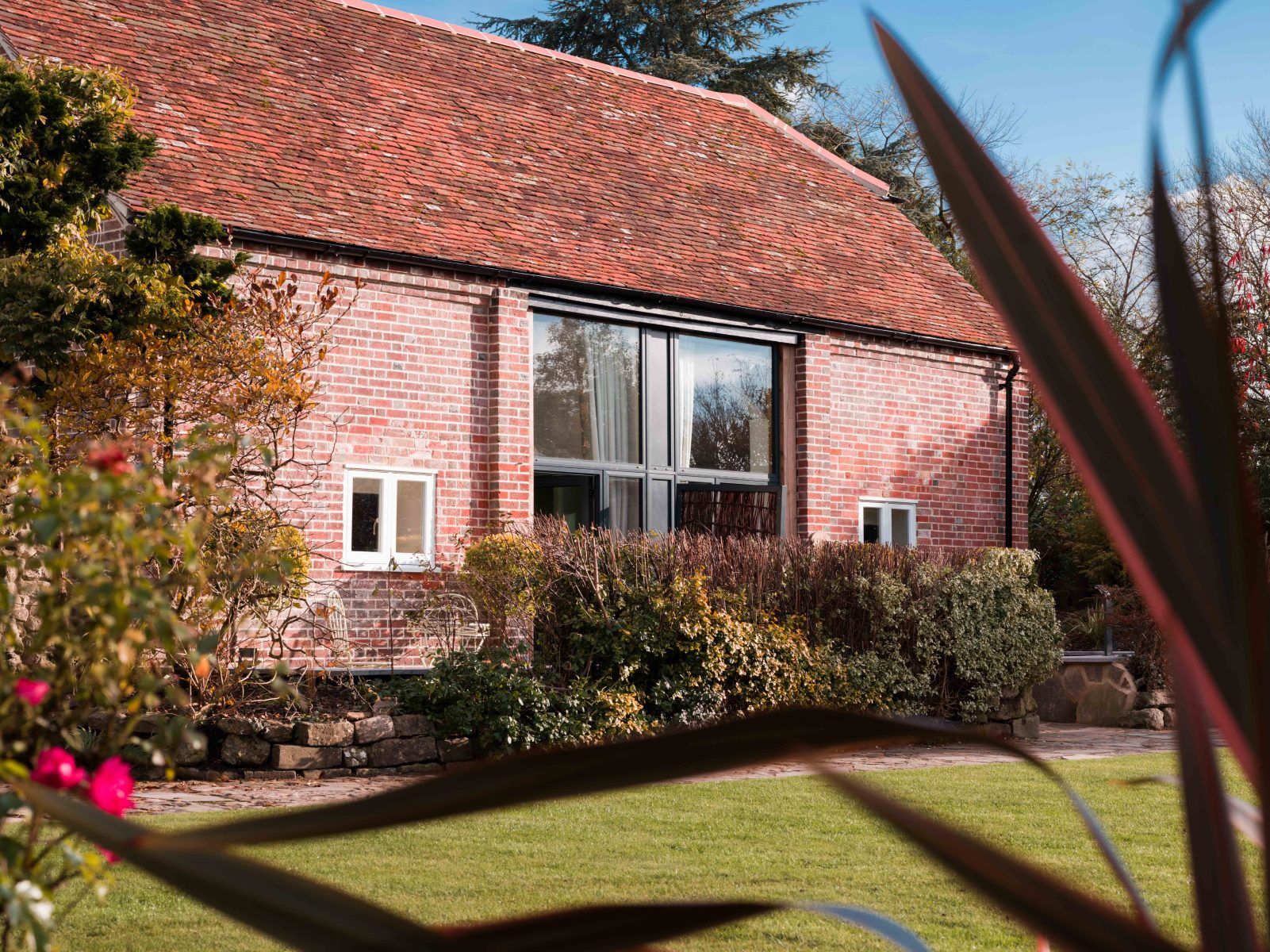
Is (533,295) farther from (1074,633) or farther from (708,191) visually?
(1074,633)

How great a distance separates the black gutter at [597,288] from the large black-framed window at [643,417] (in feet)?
1.50

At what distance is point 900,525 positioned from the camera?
16938 mm

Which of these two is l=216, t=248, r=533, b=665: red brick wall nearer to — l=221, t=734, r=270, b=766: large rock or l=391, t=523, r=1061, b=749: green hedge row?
l=391, t=523, r=1061, b=749: green hedge row

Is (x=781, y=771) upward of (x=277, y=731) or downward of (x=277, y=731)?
downward

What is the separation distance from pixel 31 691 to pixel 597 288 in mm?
11853

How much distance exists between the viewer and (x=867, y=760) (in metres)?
10.8

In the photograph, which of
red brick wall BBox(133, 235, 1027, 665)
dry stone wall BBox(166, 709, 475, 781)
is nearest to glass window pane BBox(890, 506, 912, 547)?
red brick wall BBox(133, 235, 1027, 665)

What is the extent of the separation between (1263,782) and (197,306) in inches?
414

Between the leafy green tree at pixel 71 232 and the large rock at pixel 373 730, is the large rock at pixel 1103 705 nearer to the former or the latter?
the large rock at pixel 373 730

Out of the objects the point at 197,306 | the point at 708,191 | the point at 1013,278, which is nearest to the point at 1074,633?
the point at 708,191

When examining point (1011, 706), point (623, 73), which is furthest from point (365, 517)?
point (623, 73)

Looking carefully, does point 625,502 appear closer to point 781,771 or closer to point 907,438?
point 907,438

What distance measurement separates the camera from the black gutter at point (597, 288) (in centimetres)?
1220

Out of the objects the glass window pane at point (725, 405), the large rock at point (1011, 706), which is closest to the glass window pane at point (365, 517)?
the glass window pane at point (725, 405)
